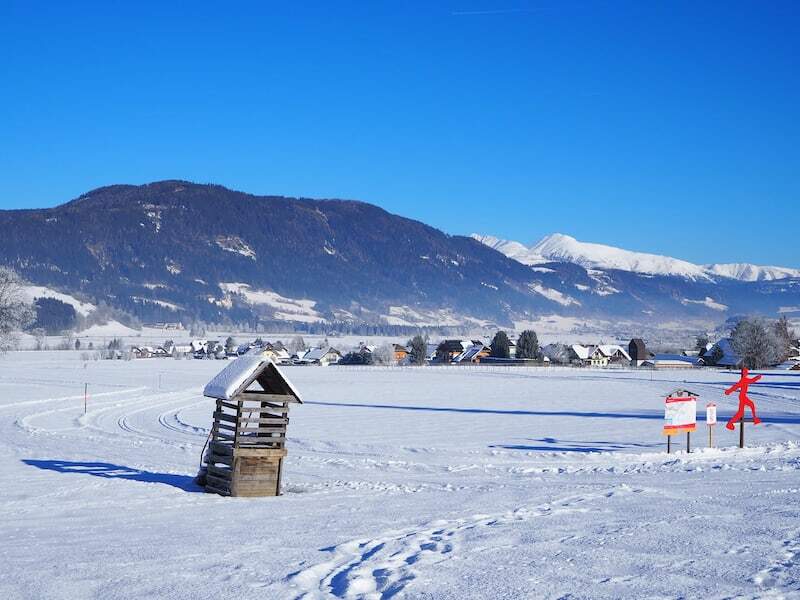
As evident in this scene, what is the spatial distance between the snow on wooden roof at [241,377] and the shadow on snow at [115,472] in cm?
200

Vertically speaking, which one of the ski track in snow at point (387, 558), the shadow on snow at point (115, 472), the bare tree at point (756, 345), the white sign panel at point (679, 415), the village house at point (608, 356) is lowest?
the shadow on snow at point (115, 472)

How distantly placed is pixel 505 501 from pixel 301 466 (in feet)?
24.9

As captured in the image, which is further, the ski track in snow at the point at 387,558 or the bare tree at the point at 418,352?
the bare tree at the point at 418,352

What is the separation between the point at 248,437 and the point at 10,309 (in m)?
55.8

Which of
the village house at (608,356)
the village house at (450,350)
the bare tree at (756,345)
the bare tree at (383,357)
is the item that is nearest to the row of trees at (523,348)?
the village house at (450,350)

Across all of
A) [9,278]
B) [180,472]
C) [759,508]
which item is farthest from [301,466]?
[9,278]

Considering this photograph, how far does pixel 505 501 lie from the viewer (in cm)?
1449

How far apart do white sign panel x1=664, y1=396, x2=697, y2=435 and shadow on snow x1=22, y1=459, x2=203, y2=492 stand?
40.5 feet

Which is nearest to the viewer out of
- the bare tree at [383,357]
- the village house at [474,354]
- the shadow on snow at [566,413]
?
the shadow on snow at [566,413]

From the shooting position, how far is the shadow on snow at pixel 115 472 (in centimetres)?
1744

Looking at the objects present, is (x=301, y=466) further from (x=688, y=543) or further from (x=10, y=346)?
(x=10, y=346)

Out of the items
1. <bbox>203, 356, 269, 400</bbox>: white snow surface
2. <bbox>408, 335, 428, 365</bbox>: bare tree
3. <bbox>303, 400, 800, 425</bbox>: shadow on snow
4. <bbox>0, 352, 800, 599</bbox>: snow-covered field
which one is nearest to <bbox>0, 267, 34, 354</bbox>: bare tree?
<bbox>303, 400, 800, 425</bbox>: shadow on snow

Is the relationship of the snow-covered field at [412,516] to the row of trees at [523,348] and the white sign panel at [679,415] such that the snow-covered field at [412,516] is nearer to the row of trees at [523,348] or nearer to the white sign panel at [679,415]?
the white sign panel at [679,415]

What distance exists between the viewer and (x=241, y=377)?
16453 mm
